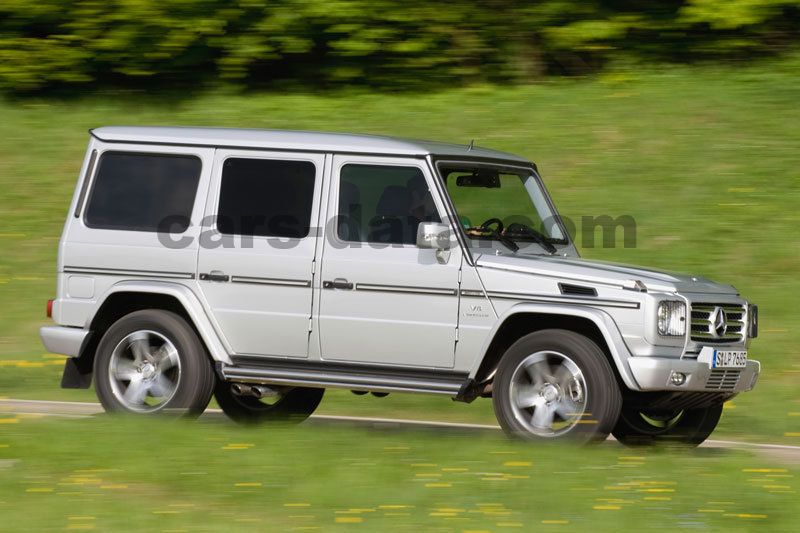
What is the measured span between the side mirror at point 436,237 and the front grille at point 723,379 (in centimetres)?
178

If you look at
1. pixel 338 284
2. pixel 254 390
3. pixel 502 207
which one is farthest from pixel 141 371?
pixel 502 207

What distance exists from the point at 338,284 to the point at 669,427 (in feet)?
8.21

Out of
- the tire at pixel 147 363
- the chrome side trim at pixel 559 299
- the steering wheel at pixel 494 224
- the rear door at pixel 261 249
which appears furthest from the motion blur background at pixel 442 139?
the steering wheel at pixel 494 224

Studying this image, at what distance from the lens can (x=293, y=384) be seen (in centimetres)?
859

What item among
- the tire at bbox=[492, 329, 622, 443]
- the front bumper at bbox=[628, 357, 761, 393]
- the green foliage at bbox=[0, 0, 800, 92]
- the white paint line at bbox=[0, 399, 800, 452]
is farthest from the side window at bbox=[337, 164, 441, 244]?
the green foliage at bbox=[0, 0, 800, 92]

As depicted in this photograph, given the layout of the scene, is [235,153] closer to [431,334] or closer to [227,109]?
[431,334]

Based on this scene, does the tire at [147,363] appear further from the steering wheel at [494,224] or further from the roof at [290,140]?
the steering wheel at [494,224]

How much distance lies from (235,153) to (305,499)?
10.5 feet

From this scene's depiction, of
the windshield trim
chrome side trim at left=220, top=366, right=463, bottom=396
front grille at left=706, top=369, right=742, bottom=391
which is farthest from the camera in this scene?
the windshield trim

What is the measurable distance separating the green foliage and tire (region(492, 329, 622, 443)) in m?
11.4

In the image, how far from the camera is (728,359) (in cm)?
805

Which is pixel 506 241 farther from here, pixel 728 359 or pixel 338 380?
pixel 728 359

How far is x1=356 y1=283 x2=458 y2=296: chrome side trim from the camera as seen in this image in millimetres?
8250

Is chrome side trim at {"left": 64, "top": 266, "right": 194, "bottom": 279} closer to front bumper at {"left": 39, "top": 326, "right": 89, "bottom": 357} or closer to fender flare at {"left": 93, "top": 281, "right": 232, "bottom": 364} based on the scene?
fender flare at {"left": 93, "top": 281, "right": 232, "bottom": 364}
